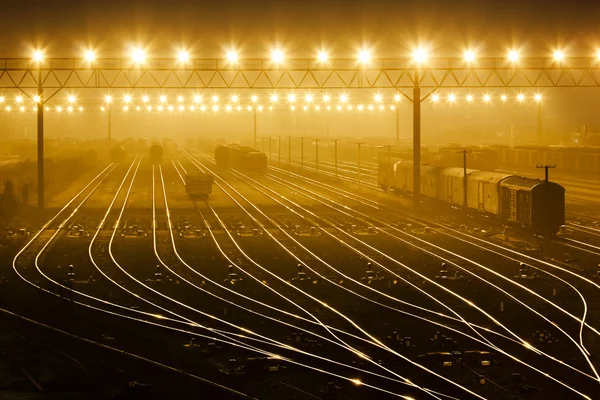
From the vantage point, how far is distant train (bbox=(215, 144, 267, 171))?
89.2 meters

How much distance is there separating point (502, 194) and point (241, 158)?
5539cm

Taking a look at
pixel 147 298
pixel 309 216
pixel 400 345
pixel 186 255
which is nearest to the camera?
pixel 400 345

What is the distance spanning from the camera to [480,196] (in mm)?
43625

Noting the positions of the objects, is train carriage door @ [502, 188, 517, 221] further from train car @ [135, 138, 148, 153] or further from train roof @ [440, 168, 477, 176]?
train car @ [135, 138, 148, 153]

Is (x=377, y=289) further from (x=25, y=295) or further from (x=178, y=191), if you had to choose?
(x=178, y=191)

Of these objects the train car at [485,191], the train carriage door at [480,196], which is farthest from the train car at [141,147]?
the train carriage door at [480,196]

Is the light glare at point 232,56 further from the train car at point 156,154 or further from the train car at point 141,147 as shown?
the train car at point 141,147

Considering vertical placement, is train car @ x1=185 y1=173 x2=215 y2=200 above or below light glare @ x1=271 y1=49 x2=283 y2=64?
below

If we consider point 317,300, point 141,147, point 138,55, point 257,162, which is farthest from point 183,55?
point 141,147

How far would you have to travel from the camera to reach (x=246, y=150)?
94812 millimetres

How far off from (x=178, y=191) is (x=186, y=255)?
3170 centimetres

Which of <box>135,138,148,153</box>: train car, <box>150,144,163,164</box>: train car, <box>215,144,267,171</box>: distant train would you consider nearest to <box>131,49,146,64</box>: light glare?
<box>215,144,267,171</box>: distant train

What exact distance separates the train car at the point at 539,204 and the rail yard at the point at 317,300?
0.79 m

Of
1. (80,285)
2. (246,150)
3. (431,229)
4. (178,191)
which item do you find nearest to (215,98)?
(178,191)
